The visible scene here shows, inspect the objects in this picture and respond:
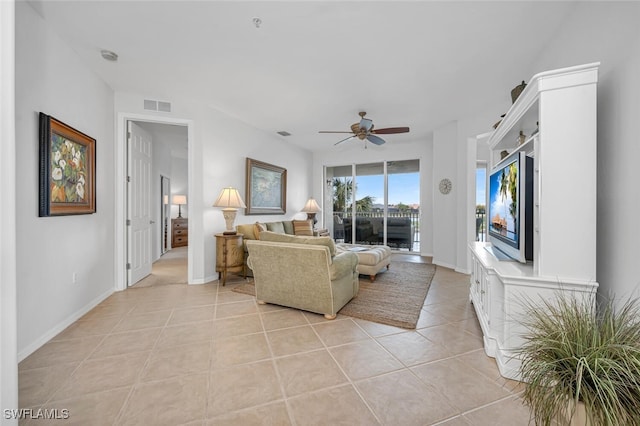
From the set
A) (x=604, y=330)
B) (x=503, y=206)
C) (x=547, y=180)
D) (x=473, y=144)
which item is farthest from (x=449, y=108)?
(x=604, y=330)

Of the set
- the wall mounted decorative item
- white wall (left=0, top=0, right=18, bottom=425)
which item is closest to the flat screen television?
the wall mounted decorative item

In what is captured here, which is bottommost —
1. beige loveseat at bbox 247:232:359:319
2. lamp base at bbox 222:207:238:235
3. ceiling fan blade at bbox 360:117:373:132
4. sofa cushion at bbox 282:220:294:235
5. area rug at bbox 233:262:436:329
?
area rug at bbox 233:262:436:329

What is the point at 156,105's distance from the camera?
3.65 metres

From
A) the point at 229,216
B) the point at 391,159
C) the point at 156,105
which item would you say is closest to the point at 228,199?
the point at 229,216

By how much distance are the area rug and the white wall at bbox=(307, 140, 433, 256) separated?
67.4 inches

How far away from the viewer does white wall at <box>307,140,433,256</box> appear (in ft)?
20.2

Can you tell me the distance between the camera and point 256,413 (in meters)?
1.43

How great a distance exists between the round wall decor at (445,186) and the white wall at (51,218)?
547 centimetres

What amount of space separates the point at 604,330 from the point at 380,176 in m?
5.94

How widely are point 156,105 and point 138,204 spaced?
1.47 meters

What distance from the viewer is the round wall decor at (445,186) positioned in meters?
5.09

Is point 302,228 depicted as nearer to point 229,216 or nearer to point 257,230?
point 257,230

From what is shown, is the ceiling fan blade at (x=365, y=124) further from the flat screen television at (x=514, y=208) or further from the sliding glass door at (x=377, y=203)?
the sliding glass door at (x=377, y=203)

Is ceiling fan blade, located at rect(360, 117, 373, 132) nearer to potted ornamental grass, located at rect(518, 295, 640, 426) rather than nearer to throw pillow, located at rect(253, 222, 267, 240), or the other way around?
throw pillow, located at rect(253, 222, 267, 240)
